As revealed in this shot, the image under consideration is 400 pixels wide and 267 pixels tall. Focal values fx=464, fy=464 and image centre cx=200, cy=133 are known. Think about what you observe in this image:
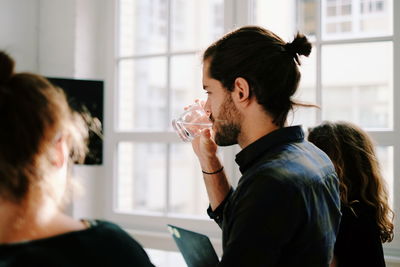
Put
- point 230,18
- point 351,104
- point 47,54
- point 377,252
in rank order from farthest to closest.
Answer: point 351,104 < point 47,54 < point 230,18 < point 377,252

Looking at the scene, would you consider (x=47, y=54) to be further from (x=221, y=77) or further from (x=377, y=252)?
(x=377, y=252)

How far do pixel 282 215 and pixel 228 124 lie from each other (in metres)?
0.40

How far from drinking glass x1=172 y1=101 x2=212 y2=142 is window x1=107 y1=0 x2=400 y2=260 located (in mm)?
193

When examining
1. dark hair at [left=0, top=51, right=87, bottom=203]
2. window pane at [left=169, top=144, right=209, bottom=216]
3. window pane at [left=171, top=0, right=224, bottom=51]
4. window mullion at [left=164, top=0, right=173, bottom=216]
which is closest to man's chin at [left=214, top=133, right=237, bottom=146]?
dark hair at [left=0, top=51, right=87, bottom=203]

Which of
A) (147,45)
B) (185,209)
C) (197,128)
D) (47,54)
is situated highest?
(147,45)

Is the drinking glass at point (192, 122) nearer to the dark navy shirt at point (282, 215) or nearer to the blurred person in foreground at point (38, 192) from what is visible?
the dark navy shirt at point (282, 215)

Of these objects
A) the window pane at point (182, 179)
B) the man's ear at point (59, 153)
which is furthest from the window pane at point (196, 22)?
the man's ear at point (59, 153)

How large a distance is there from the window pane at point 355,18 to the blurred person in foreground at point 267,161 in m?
1.12

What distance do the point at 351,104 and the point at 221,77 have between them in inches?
620

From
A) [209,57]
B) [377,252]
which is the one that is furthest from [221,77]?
[377,252]

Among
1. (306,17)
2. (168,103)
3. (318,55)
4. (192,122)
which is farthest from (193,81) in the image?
(192,122)

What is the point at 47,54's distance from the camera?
2871mm

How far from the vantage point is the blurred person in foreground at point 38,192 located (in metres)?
0.78

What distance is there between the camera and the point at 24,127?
0.78 metres
